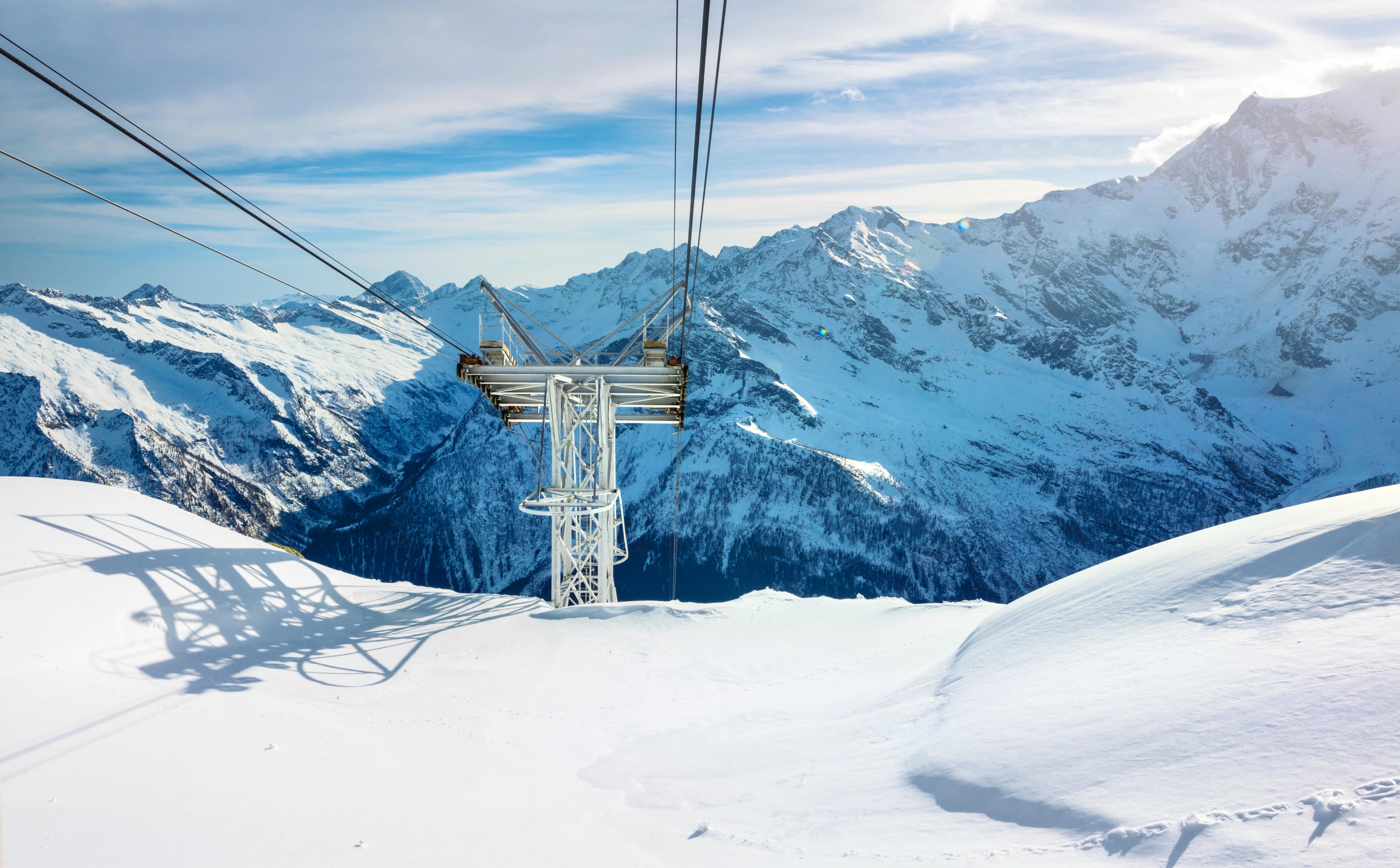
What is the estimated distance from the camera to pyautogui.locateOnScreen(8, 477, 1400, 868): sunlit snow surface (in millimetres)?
7781

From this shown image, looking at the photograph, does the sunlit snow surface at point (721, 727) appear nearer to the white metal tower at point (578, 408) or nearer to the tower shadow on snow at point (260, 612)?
the tower shadow on snow at point (260, 612)

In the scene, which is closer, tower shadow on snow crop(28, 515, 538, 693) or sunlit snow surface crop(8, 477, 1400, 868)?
sunlit snow surface crop(8, 477, 1400, 868)

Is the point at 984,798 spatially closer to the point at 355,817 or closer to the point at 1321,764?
the point at 1321,764

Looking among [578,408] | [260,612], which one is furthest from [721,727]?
[578,408]

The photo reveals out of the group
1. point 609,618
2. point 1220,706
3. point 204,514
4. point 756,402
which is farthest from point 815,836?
point 204,514

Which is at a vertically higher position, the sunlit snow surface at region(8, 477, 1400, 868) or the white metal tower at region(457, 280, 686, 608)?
the white metal tower at region(457, 280, 686, 608)

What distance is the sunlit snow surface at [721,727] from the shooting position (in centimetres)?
778

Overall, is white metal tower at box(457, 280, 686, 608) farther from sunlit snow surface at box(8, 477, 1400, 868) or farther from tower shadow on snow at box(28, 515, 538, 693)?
sunlit snow surface at box(8, 477, 1400, 868)

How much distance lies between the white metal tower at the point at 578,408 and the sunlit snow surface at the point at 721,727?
251 inches

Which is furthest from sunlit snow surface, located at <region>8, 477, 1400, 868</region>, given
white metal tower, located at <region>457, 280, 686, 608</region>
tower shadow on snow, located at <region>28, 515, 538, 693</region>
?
white metal tower, located at <region>457, 280, 686, 608</region>

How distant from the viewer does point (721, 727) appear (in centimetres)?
1474

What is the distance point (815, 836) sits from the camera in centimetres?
927

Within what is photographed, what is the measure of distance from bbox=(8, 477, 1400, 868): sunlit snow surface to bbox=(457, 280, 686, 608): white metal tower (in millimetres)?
6365

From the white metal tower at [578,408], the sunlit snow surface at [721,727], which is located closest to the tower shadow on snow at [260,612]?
the sunlit snow surface at [721,727]
